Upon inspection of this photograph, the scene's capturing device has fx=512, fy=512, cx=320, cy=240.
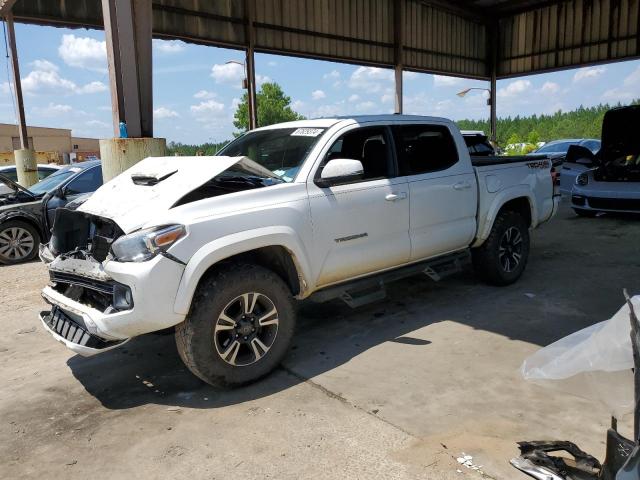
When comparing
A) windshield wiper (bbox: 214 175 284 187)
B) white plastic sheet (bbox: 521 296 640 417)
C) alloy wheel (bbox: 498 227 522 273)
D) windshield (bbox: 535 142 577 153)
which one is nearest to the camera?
white plastic sheet (bbox: 521 296 640 417)

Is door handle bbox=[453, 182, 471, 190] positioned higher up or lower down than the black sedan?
higher up

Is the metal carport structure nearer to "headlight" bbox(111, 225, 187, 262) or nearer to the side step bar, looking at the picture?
the side step bar

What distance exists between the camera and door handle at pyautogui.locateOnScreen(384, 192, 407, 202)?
4.54 m

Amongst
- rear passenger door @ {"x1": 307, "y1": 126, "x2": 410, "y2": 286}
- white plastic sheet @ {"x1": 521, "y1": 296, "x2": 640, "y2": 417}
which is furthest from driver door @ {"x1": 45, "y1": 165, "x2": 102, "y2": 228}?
white plastic sheet @ {"x1": 521, "y1": 296, "x2": 640, "y2": 417}

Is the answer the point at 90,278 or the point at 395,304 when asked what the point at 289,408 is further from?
the point at 395,304

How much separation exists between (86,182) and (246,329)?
6.00 m

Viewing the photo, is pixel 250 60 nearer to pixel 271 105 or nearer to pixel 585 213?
pixel 585 213

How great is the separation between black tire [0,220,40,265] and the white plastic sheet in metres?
8.59

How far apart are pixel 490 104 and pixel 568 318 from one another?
708 inches

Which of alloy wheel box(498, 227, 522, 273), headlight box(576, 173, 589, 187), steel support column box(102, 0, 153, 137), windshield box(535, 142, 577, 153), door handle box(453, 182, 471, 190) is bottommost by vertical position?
alloy wheel box(498, 227, 522, 273)

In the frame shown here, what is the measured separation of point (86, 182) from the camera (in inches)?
331

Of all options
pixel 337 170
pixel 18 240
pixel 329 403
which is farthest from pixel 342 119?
pixel 18 240

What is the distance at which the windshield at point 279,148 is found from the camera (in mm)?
4328

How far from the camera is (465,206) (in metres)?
5.30
